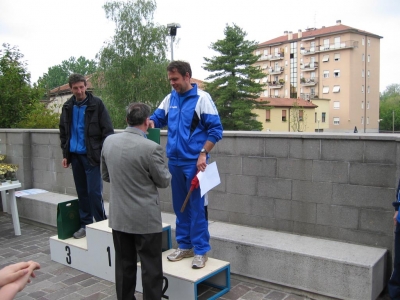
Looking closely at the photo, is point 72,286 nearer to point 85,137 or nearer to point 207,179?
point 85,137

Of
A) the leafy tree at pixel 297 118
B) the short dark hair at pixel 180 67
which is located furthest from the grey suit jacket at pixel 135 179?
the leafy tree at pixel 297 118

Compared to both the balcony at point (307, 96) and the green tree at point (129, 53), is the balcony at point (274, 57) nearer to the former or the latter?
the balcony at point (307, 96)

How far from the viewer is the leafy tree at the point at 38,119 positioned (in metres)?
9.94

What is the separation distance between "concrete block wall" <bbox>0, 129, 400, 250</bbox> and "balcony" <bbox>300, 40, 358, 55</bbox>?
8398 centimetres

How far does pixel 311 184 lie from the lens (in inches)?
175

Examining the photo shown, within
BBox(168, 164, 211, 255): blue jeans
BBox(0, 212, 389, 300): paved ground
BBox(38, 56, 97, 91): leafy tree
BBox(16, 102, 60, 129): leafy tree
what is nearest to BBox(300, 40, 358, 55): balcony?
BBox(38, 56, 97, 91): leafy tree

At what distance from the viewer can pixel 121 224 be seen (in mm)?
3178

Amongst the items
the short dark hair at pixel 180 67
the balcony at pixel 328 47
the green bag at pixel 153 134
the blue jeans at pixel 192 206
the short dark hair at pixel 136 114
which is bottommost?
the blue jeans at pixel 192 206

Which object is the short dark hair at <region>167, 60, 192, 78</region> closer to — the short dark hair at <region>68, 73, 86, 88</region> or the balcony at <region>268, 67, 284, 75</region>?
the short dark hair at <region>68, 73, 86, 88</region>

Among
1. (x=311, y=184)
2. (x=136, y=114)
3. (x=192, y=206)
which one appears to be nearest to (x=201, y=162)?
(x=192, y=206)

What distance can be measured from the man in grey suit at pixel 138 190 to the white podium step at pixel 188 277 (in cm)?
32

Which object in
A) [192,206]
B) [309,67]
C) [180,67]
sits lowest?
[192,206]

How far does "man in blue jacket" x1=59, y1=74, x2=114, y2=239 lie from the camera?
15.2 feet

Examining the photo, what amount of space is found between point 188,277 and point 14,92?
25.8 ft
